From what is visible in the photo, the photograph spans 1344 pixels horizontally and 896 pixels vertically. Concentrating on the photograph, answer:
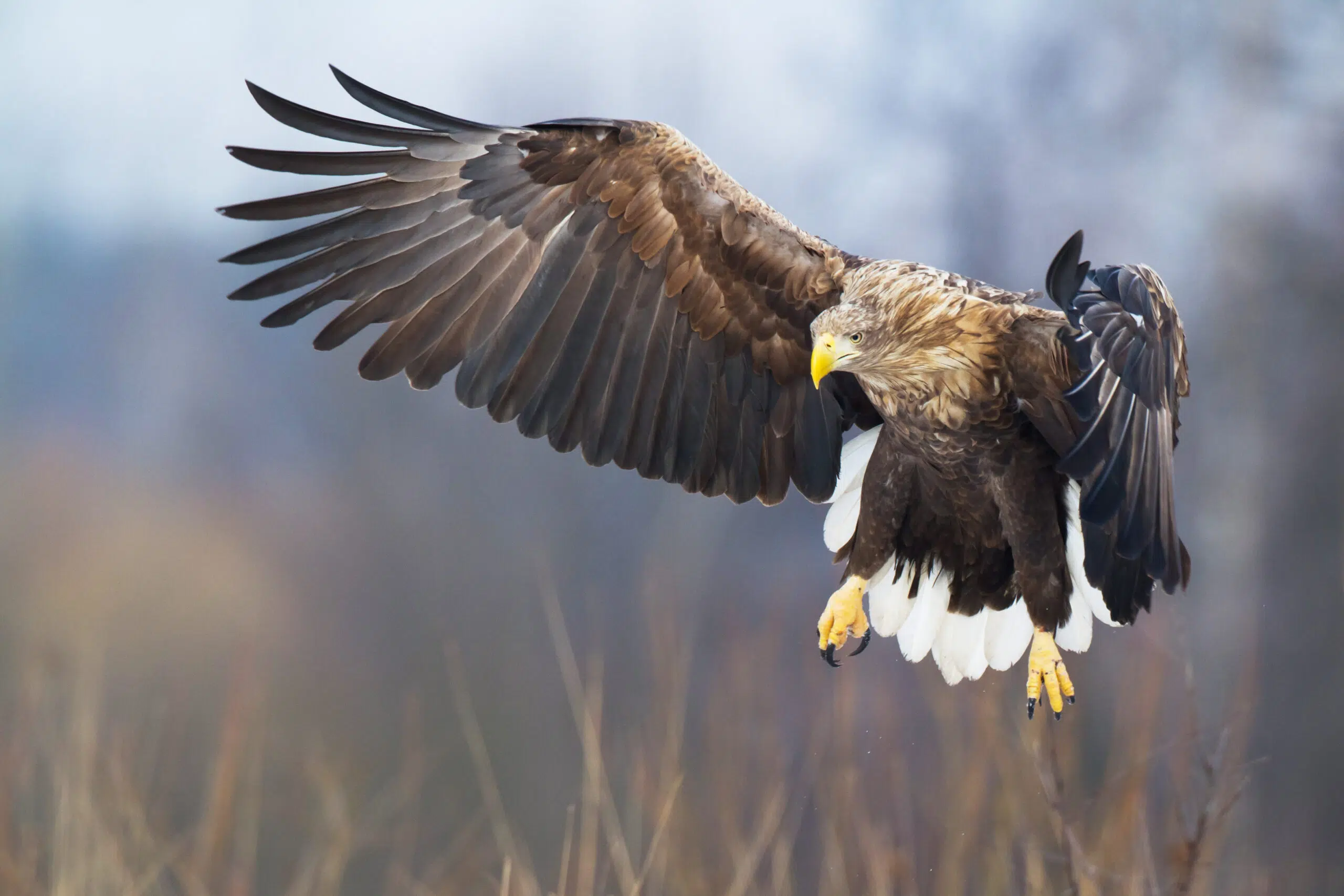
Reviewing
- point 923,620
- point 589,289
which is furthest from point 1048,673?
point 589,289

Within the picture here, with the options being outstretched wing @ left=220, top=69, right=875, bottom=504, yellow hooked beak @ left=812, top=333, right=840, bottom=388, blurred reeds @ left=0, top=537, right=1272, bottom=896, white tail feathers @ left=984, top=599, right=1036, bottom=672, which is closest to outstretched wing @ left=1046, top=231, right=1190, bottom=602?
blurred reeds @ left=0, top=537, right=1272, bottom=896

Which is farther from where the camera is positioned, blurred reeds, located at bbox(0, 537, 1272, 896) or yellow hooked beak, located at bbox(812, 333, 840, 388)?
blurred reeds, located at bbox(0, 537, 1272, 896)

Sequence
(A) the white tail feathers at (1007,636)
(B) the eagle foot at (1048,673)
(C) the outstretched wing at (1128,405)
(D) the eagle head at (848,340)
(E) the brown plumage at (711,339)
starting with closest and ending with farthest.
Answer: (C) the outstretched wing at (1128,405) < (E) the brown plumage at (711,339) < (D) the eagle head at (848,340) < (B) the eagle foot at (1048,673) < (A) the white tail feathers at (1007,636)

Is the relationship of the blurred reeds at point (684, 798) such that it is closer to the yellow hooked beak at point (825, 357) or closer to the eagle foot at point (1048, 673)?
the eagle foot at point (1048, 673)

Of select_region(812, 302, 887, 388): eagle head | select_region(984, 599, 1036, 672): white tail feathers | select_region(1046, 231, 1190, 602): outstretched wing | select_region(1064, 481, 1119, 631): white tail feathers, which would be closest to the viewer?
select_region(1046, 231, 1190, 602): outstretched wing

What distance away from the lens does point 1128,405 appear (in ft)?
6.65

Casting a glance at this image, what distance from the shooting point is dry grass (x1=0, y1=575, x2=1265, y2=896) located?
269cm

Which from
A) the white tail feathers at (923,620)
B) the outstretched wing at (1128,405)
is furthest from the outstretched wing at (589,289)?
the outstretched wing at (1128,405)

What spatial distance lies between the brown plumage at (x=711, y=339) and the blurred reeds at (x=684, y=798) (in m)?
0.49

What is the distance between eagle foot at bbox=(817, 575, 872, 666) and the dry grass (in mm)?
206

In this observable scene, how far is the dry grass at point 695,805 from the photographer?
8.83 feet

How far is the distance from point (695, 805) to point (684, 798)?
337mm

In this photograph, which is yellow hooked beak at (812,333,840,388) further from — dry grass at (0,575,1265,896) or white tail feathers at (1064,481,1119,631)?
dry grass at (0,575,1265,896)

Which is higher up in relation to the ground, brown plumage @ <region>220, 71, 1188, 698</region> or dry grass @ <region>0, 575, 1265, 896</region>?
brown plumage @ <region>220, 71, 1188, 698</region>
